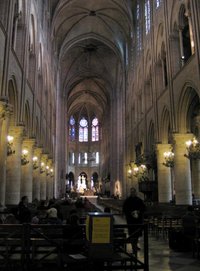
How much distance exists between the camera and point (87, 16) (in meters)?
38.0

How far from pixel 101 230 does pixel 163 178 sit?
57.0ft

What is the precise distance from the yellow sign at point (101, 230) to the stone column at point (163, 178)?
1714 centimetres

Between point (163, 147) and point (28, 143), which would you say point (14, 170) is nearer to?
point (28, 143)

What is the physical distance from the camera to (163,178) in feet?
70.9

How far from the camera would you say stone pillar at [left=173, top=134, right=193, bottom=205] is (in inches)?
699

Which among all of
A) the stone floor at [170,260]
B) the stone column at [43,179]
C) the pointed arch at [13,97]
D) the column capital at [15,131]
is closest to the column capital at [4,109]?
the pointed arch at [13,97]

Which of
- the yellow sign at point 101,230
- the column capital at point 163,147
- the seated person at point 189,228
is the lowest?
the seated person at point 189,228

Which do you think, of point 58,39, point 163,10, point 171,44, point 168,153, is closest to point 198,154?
point 168,153

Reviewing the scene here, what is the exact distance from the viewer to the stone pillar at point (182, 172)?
58.3 feet

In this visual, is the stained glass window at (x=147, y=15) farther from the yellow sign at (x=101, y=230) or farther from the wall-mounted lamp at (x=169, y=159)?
the yellow sign at (x=101, y=230)

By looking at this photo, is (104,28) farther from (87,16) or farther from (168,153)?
(168,153)

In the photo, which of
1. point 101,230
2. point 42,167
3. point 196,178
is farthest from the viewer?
point 42,167

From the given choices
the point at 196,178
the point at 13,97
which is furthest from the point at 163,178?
the point at 13,97

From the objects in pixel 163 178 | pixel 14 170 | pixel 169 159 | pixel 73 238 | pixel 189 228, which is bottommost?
pixel 189 228
